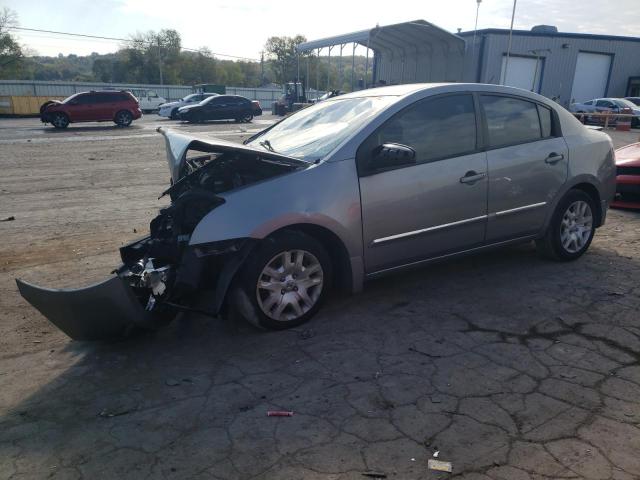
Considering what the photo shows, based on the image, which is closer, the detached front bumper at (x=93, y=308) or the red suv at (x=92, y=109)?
the detached front bumper at (x=93, y=308)

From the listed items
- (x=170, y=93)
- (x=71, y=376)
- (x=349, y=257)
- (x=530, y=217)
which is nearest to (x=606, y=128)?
(x=530, y=217)

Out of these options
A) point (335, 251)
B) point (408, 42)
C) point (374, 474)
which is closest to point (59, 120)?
point (408, 42)

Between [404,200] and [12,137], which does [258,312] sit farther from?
[12,137]

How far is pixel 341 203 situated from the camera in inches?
146

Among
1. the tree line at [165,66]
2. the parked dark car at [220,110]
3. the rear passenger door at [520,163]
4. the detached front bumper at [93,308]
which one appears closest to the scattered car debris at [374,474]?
the detached front bumper at [93,308]

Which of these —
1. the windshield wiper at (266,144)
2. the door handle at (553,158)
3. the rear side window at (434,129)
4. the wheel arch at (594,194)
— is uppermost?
the rear side window at (434,129)

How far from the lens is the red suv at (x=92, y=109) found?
23125mm

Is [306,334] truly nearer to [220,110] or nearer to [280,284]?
[280,284]

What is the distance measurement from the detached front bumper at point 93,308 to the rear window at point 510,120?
10.6 ft

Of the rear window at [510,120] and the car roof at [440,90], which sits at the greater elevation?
the car roof at [440,90]

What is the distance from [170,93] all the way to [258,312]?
186 ft

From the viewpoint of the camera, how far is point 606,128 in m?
24.8

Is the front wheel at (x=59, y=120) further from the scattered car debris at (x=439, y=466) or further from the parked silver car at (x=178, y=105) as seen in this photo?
the scattered car debris at (x=439, y=466)

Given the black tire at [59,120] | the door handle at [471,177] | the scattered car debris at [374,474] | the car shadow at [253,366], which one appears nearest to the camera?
the scattered car debris at [374,474]
